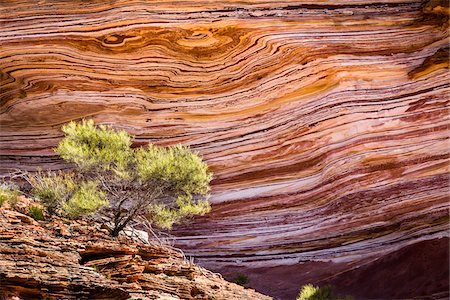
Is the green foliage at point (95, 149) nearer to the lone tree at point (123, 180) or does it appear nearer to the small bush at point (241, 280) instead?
the lone tree at point (123, 180)

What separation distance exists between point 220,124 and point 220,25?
218cm

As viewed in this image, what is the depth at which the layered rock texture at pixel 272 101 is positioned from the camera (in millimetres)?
12867

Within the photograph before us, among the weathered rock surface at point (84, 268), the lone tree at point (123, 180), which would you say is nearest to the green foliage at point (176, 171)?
the lone tree at point (123, 180)

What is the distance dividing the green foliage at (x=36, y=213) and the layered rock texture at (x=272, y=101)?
429 centimetres

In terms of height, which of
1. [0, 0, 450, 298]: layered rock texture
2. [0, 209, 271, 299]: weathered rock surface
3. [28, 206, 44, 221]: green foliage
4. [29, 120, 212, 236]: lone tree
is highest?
[0, 0, 450, 298]: layered rock texture

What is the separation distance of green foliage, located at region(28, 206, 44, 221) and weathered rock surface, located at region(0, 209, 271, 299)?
0.18m

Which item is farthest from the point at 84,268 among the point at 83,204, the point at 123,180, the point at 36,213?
the point at 123,180

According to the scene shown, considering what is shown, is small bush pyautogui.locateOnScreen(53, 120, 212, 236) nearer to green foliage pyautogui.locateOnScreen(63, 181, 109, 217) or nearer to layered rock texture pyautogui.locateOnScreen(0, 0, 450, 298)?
green foliage pyautogui.locateOnScreen(63, 181, 109, 217)

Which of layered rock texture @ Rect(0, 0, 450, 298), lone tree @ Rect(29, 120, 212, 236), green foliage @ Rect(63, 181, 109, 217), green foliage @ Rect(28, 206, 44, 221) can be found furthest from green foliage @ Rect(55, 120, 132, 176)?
layered rock texture @ Rect(0, 0, 450, 298)

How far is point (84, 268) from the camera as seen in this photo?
7547 mm

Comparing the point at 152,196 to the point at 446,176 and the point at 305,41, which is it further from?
the point at 446,176

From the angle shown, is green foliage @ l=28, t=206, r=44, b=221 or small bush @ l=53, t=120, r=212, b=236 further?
small bush @ l=53, t=120, r=212, b=236

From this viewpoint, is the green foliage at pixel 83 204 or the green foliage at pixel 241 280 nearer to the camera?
the green foliage at pixel 83 204

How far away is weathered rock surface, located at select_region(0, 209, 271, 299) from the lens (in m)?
6.80
